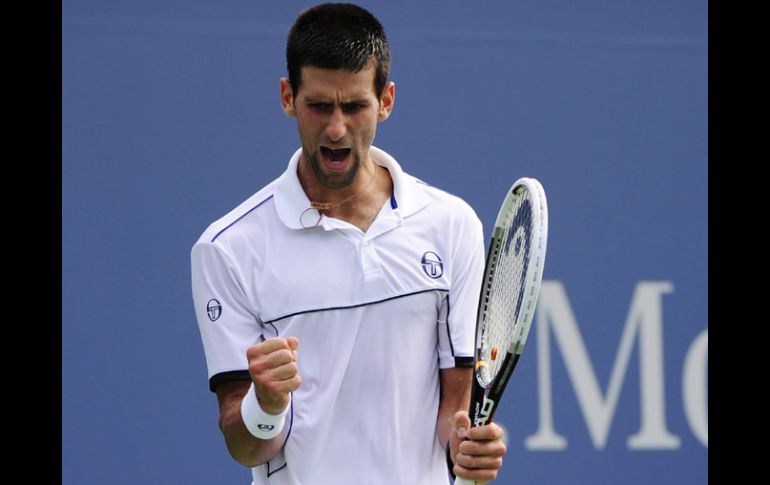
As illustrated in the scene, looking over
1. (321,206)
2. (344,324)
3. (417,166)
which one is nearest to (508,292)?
(344,324)

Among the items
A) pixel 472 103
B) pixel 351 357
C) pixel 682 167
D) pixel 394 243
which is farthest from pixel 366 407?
pixel 682 167

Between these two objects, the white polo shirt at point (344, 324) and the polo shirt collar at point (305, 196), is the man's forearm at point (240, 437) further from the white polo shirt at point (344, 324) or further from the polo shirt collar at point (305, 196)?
the polo shirt collar at point (305, 196)

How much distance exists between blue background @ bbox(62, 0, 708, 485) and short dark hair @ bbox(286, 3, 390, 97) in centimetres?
168

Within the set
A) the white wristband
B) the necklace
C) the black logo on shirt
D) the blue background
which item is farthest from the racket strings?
the blue background

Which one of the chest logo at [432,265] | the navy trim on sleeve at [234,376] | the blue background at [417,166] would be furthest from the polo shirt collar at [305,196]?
the blue background at [417,166]

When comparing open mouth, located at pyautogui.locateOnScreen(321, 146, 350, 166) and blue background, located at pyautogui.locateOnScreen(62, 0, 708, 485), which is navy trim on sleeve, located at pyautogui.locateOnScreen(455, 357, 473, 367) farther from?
blue background, located at pyautogui.locateOnScreen(62, 0, 708, 485)

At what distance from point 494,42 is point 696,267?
3.53 ft

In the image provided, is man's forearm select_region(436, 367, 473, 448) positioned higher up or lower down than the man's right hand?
lower down

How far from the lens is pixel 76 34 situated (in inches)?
178

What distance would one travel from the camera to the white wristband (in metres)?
2.73

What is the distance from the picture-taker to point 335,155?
2906 millimetres

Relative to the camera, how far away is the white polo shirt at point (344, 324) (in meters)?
2.88

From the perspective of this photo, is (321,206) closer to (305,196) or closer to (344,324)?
(305,196)

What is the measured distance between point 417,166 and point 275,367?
6.95 ft
